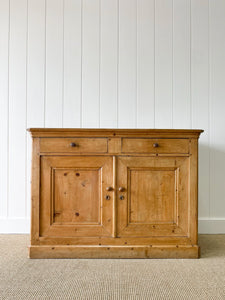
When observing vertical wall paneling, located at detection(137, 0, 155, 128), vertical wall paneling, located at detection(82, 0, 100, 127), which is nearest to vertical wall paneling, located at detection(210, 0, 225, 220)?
vertical wall paneling, located at detection(137, 0, 155, 128)

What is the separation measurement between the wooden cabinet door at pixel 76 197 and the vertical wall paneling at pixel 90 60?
71 cm

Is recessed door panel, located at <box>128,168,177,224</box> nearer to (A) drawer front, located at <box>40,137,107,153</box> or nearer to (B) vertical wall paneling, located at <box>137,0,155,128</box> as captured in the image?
(A) drawer front, located at <box>40,137,107,153</box>

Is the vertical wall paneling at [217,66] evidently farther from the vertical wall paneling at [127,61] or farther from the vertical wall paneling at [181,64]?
the vertical wall paneling at [127,61]

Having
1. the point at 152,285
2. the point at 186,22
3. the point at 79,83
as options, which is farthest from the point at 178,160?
the point at 186,22

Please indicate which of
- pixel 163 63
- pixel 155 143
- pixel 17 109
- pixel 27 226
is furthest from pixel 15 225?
pixel 163 63

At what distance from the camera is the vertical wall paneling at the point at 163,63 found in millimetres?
2477

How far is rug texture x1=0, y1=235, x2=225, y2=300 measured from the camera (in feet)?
4.48

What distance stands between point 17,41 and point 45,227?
1.71 m

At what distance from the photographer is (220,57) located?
2508 mm

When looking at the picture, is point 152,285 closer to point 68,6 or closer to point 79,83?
point 79,83

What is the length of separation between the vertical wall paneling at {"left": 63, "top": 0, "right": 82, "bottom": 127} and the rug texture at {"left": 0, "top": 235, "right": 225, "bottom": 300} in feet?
4.10

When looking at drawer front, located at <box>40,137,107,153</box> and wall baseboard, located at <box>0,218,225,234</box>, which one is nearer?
drawer front, located at <box>40,137,107,153</box>

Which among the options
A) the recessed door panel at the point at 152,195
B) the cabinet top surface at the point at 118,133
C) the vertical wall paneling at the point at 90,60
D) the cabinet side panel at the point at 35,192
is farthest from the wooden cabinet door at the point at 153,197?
the vertical wall paneling at the point at 90,60

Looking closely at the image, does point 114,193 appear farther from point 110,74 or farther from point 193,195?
point 110,74
